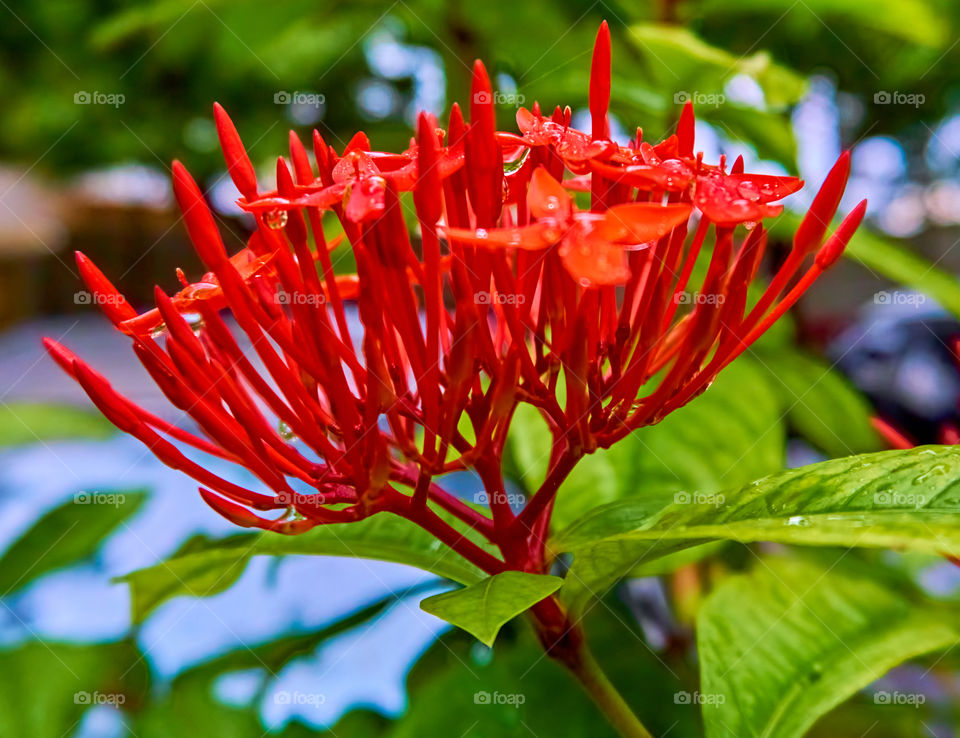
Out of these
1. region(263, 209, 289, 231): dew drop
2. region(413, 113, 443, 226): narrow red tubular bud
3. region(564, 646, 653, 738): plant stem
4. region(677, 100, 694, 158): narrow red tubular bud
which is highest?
region(677, 100, 694, 158): narrow red tubular bud

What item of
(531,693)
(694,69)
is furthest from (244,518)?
(694,69)

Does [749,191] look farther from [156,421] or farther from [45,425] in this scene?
[45,425]

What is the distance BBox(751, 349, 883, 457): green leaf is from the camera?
2.35 ft

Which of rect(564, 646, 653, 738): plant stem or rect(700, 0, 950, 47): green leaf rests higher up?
rect(700, 0, 950, 47): green leaf

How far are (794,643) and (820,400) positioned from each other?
0.36 meters

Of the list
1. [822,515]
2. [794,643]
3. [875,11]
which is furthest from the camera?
[875,11]

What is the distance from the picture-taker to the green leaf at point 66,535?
1.97 feet

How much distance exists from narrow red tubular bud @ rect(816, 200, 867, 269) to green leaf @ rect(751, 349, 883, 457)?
384 millimetres

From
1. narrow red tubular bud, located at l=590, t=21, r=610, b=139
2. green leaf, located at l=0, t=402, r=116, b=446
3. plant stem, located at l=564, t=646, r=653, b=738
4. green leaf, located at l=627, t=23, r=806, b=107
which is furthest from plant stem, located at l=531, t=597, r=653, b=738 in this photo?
green leaf, located at l=0, t=402, r=116, b=446

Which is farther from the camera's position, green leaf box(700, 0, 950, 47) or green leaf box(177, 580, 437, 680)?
green leaf box(700, 0, 950, 47)

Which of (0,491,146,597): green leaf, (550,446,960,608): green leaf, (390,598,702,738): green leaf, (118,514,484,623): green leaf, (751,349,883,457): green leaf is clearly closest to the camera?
(550,446,960,608): green leaf

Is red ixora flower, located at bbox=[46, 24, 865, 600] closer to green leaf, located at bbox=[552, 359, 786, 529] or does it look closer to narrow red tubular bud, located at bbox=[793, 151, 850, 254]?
narrow red tubular bud, located at bbox=[793, 151, 850, 254]

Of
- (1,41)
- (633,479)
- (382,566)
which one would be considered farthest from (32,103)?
(633,479)

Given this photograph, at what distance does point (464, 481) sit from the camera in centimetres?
73
